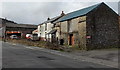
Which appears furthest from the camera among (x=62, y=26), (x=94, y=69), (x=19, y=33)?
(x=19, y=33)

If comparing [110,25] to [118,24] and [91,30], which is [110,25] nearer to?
[118,24]

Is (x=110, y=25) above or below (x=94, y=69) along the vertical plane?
above

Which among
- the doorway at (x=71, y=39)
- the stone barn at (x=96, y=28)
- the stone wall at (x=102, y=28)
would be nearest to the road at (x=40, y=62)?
the stone barn at (x=96, y=28)

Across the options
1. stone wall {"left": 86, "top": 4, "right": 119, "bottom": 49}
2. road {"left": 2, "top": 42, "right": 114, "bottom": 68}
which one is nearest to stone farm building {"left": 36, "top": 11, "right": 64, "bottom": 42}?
stone wall {"left": 86, "top": 4, "right": 119, "bottom": 49}

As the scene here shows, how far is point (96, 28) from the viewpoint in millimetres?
33438

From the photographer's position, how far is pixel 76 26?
36812 mm

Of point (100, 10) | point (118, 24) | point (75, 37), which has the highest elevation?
point (100, 10)

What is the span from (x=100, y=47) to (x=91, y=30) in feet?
10.3

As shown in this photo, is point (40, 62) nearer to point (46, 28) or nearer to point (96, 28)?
point (96, 28)

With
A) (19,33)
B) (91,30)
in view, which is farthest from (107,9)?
(19,33)

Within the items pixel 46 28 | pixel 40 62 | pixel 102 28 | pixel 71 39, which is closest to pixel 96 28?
pixel 102 28

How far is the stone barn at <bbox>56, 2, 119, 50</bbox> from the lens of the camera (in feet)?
106

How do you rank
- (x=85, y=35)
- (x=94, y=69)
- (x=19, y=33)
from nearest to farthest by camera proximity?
(x=94, y=69) → (x=85, y=35) → (x=19, y=33)

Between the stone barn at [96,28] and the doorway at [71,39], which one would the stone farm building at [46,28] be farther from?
the stone barn at [96,28]
